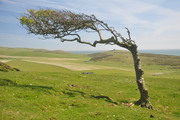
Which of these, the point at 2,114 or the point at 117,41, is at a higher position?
the point at 117,41

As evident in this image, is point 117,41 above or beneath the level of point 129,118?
above

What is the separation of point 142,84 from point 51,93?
10.2m

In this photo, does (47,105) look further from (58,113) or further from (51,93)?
(51,93)

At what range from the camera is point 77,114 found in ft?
42.2

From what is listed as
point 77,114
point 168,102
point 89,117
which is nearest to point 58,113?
point 77,114

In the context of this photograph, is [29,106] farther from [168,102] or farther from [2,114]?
[168,102]

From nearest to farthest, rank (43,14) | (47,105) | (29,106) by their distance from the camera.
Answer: (29,106), (47,105), (43,14)

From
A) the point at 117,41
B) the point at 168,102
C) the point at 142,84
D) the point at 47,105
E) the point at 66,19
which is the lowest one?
the point at 168,102

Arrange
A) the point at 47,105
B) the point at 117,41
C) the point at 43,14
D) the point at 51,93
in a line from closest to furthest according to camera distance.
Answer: the point at 47,105
the point at 51,93
the point at 117,41
the point at 43,14

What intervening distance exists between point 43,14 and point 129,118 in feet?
52.7

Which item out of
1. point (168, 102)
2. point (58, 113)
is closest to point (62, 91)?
point (58, 113)

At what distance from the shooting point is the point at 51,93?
18.4 meters

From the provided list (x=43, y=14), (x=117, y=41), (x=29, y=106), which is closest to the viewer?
(x=29, y=106)

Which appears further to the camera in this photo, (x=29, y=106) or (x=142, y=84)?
(x=142, y=84)
